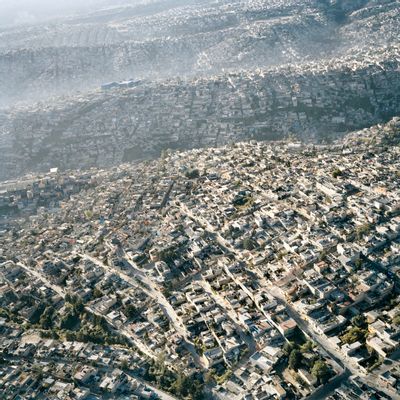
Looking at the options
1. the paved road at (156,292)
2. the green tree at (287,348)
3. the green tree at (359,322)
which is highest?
the green tree at (359,322)

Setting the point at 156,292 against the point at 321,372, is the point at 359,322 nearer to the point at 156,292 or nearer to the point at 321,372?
the point at 321,372

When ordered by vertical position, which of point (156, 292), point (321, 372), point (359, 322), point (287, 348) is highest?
point (321, 372)

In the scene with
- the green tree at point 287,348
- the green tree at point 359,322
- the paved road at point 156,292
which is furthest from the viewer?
the paved road at point 156,292

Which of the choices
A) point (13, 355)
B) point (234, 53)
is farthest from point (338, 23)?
point (13, 355)

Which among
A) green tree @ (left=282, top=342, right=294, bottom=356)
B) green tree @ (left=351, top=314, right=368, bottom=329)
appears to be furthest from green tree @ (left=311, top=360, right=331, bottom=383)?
green tree @ (left=351, top=314, right=368, bottom=329)

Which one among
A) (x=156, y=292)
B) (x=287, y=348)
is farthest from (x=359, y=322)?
(x=156, y=292)

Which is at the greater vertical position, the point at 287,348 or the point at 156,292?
the point at 287,348

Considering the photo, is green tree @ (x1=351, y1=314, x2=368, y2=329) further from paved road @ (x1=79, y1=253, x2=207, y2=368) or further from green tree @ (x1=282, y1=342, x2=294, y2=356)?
paved road @ (x1=79, y1=253, x2=207, y2=368)

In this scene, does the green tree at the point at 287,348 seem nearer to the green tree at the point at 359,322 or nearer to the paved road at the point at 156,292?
the green tree at the point at 359,322

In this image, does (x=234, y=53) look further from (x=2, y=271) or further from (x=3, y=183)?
(x=2, y=271)

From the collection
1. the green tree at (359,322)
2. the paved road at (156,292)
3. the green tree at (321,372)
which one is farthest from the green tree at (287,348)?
the paved road at (156,292)

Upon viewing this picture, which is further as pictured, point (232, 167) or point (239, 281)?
point (232, 167)
